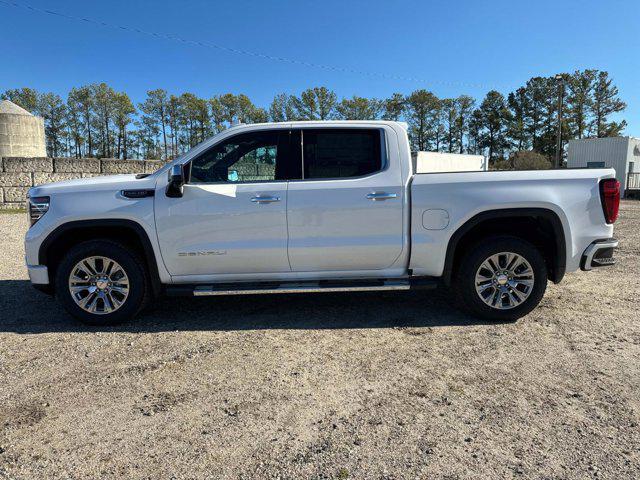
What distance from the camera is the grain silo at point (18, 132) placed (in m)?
20.4

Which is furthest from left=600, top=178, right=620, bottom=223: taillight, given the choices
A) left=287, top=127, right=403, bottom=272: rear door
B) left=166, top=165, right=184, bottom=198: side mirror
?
left=166, top=165, right=184, bottom=198: side mirror

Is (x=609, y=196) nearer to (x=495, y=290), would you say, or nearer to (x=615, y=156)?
(x=495, y=290)

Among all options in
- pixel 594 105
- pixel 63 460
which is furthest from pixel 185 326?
pixel 594 105

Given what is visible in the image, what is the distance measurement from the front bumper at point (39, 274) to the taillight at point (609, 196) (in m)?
5.42

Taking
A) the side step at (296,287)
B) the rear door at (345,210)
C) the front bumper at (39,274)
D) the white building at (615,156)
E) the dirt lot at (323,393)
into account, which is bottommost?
the dirt lot at (323,393)

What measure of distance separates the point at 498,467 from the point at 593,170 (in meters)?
3.33

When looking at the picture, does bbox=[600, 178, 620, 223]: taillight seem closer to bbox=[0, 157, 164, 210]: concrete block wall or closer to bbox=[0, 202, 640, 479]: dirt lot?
bbox=[0, 202, 640, 479]: dirt lot

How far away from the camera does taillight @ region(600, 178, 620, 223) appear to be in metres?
4.46

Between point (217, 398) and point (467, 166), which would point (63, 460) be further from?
point (467, 166)

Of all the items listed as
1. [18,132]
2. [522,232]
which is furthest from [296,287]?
[18,132]

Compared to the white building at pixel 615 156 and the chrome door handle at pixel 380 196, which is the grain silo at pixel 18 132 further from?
the white building at pixel 615 156

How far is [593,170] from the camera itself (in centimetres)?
457

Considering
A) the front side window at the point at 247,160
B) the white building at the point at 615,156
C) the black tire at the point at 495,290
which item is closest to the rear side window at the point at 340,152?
the front side window at the point at 247,160

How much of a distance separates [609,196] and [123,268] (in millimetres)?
4712
